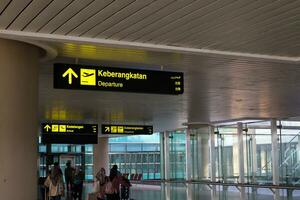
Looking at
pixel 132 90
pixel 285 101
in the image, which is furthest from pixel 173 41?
pixel 285 101

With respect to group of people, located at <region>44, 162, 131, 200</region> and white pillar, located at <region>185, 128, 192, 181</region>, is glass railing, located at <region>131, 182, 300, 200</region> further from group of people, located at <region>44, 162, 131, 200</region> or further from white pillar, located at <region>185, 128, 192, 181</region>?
group of people, located at <region>44, 162, 131, 200</region>

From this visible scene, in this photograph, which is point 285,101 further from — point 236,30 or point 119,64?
point 236,30

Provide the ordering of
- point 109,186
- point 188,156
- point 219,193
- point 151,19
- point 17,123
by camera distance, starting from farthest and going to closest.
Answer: point 188,156 → point 219,193 → point 109,186 → point 17,123 → point 151,19

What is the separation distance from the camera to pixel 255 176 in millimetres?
36469

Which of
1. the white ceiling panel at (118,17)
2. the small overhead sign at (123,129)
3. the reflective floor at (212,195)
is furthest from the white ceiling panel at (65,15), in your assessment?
the small overhead sign at (123,129)

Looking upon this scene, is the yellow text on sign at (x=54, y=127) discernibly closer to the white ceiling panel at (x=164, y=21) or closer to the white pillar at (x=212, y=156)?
the white ceiling panel at (x=164, y=21)

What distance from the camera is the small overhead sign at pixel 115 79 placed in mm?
8969

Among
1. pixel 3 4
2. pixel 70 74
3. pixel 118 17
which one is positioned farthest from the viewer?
pixel 70 74

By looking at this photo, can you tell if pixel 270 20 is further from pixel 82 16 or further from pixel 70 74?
pixel 70 74

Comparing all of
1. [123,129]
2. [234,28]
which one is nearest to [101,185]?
[123,129]

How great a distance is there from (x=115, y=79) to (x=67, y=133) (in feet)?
46.5

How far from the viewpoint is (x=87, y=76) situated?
9.17m

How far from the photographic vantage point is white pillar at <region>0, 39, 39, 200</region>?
8.56 metres

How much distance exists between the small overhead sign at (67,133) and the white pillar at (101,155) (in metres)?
20.9
